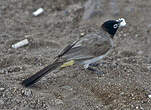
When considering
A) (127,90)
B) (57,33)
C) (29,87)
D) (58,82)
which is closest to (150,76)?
(127,90)

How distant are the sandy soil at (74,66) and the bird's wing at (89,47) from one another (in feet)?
1.59

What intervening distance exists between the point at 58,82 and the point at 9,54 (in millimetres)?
1874

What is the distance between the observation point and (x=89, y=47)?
674 centimetres

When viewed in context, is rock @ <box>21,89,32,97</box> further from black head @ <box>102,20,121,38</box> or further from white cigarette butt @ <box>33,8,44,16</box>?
white cigarette butt @ <box>33,8,44,16</box>

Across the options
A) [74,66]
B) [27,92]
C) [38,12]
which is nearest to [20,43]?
[74,66]

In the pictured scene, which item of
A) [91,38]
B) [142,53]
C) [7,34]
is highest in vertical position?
[91,38]

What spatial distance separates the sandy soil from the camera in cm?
593

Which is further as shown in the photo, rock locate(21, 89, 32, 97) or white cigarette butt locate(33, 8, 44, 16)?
white cigarette butt locate(33, 8, 44, 16)

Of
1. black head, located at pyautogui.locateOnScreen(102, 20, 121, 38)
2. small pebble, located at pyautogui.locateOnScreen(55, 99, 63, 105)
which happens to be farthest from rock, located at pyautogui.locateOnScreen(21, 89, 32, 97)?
black head, located at pyautogui.locateOnScreen(102, 20, 121, 38)

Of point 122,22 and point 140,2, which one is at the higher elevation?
point 122,22

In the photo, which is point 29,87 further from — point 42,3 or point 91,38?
point 42,3

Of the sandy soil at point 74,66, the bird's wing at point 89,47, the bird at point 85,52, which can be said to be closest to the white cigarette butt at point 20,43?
the sandy soil at point 74,66

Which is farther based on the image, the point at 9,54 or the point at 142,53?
the point at 142,53

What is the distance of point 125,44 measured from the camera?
877 cm
